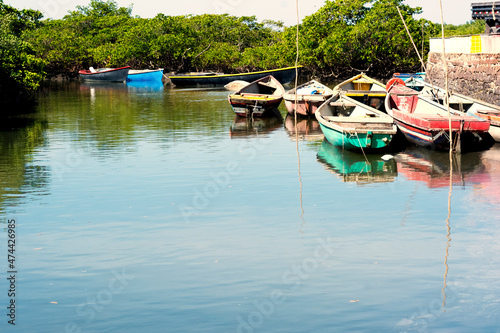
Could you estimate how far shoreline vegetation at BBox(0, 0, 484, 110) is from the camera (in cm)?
5988

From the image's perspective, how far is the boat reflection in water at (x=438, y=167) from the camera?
16.2 metres

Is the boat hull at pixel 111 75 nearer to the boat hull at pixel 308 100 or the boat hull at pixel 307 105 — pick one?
the boat hull at pixel 308 100

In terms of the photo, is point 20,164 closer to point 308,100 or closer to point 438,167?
point 438,167

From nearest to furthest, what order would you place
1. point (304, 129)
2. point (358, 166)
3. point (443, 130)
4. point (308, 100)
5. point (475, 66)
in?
point (358, 166) < point (443, 130) < point (304, 129) < point (475, 66) < point (308, 100)

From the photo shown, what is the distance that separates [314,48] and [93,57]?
2955 centimetres

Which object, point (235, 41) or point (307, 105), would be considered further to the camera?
point (235, 41)

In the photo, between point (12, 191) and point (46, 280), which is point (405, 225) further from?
point (12, 191)

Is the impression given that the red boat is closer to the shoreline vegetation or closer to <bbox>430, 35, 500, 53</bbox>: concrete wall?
<bbox>430, 35, 500, 53</bbox>: concrete wall

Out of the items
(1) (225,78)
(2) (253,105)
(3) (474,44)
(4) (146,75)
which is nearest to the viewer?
(3) (474,44)

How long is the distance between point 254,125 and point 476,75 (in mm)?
9526

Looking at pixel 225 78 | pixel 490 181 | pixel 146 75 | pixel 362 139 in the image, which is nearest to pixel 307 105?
pixel 362 139

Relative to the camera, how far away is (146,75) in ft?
Answer: 219

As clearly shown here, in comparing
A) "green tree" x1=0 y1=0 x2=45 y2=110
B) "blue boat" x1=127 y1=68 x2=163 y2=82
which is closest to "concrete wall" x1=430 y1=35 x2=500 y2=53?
"green tree" x1=0 y1=0 x2=45 y2=110

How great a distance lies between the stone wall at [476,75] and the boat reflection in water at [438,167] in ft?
20.9
